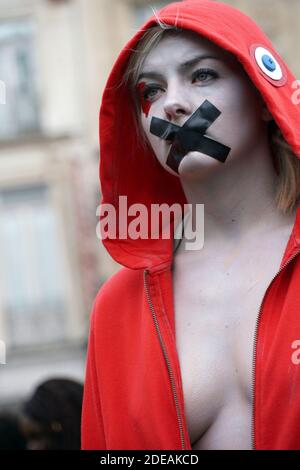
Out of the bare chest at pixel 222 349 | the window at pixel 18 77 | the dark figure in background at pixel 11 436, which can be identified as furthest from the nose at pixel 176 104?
the window at pixel 18 77

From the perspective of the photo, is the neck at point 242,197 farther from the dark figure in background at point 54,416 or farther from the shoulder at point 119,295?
the dark figure in background at point 54,416

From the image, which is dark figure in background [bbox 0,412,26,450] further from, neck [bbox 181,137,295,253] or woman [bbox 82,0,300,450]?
neck [bbox 181,137,295,253]

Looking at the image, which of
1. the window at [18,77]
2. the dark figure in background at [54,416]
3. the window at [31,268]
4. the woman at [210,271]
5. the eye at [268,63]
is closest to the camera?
the woman at [210,271]

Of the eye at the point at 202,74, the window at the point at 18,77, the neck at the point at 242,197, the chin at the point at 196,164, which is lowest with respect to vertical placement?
the neck at the point at 242,197

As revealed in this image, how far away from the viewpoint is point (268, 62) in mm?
2131

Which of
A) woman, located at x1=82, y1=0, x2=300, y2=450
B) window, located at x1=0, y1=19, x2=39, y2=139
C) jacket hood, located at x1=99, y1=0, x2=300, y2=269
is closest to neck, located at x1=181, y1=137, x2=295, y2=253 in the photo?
woman, located at x1=82, y1=0, x2=300, y2=450

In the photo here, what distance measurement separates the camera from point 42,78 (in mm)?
A: 13078

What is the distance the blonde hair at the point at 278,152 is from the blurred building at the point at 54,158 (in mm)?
10698

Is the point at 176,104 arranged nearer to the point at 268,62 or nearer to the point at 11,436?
the point at 268,62

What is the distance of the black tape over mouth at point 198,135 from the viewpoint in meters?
2.06

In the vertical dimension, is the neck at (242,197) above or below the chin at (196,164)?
below

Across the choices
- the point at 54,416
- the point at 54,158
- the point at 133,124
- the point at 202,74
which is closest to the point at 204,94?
the point at 202,74

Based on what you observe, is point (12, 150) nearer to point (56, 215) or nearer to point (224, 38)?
point (56, 215)
